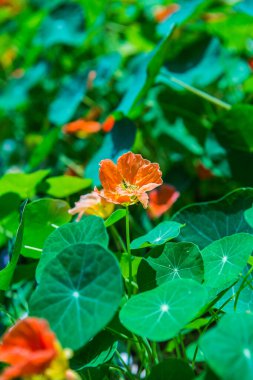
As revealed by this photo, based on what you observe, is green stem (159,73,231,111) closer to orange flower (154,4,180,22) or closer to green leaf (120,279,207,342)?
orange flower (154,4,180,22)

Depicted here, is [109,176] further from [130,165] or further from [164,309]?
[164,309]

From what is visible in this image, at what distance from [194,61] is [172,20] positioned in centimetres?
16

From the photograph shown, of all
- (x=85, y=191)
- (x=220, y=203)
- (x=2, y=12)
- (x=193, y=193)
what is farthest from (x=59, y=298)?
(x=2, y=12)

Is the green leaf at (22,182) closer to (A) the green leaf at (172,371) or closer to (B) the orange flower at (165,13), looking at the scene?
(A) the green leaf at (172,371)

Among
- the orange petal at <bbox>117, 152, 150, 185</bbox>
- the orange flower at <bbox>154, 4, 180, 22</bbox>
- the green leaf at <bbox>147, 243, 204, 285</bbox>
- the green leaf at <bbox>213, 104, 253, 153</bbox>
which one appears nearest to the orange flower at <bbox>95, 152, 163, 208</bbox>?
the orange petal at <bbox>117, 152, 150, 185</bbox>

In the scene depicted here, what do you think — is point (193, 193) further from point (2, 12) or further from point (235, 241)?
point (2, 12)

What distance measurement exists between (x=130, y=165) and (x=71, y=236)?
0.51ft

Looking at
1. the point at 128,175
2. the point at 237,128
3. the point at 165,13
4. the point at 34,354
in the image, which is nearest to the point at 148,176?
the point at 128,175

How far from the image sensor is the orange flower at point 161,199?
124 cm

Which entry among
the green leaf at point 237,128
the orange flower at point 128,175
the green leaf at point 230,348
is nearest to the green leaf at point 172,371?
the green leaf at point 230,348

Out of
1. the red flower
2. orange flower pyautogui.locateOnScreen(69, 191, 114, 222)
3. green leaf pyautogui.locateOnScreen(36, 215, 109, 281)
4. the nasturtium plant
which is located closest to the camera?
the red flower

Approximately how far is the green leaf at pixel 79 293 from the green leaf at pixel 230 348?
0.43ft

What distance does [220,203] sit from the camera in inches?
38.3

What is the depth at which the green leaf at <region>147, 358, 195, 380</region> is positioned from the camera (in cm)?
69
